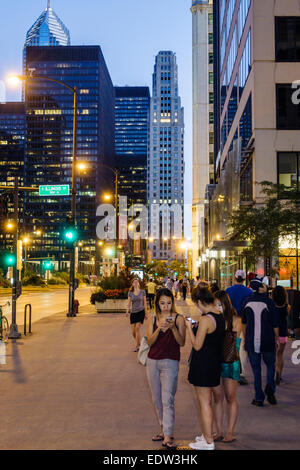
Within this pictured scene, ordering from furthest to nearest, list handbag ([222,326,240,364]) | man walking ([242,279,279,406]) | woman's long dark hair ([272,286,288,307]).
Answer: woman's long dark hair ([272,286,288,307])
man walking ([242,279,279,406])
handbag ([222,326,240,364])

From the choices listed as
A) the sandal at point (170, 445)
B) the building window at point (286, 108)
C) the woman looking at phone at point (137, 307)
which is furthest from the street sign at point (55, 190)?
the sandal at point (170, 445)

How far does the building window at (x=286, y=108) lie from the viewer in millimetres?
29266

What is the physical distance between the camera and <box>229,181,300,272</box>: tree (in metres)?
19.0

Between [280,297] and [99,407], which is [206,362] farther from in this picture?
[280,297]

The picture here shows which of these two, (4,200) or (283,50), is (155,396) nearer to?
(4,200)

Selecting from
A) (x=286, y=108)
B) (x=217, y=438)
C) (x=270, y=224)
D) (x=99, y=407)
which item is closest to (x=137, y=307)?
(x=99, y=407)

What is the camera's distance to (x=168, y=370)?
20.3 ft

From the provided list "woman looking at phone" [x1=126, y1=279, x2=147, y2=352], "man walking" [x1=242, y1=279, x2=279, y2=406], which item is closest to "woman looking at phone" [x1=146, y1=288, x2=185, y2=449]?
"man walking" [x1=242, y1=279, x2=279, y2=406]

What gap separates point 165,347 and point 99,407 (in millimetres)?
2467

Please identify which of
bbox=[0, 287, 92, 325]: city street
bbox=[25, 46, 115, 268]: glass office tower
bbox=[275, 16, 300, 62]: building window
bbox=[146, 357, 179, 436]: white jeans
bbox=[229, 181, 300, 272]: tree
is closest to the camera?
bbox=[146, 357, 179, 436]: white jeans

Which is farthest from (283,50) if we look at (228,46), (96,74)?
(96,74)

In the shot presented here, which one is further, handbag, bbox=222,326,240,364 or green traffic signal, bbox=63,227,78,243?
green traffic signal, bbox=63,227,78,243

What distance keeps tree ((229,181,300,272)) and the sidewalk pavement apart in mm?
6120

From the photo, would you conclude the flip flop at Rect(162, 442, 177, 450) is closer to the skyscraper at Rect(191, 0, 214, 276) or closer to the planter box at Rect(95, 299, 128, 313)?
the planter box at Rect(95, 299, 128, 313)
